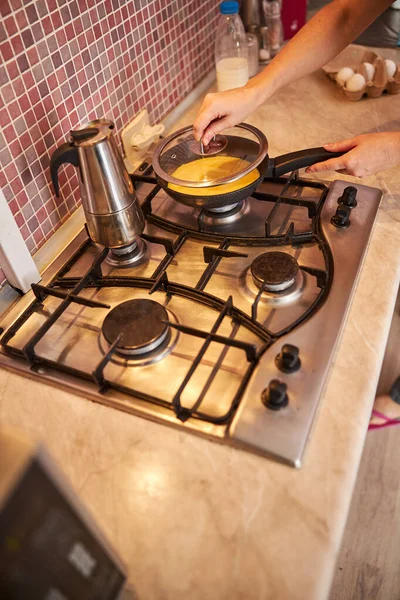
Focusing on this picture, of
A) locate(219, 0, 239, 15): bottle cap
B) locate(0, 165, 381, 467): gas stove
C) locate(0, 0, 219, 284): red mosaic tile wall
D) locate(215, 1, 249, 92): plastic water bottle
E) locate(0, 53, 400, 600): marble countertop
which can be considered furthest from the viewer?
locate(215, 1, 249, 92): plastic water bottle

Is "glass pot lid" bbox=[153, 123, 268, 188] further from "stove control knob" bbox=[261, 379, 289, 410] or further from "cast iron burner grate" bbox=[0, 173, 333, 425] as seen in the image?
"stove control knob" bbox=[261, 379, 289, 410]

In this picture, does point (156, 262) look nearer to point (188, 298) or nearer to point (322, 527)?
point (188, 298)

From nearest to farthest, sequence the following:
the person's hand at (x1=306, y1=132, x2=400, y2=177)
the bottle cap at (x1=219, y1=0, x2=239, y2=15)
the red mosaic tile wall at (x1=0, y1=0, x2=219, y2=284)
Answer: the red mosaic tile wall at (x1=0, y1=0, x2=219, y2=284)
the person's hand at (x1=306, y1=132, x2=400, y2=177)
the bottle cap at (x1=219, y1=0, x2=239, y2=15)

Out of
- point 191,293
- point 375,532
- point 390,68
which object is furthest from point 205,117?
point 375,532

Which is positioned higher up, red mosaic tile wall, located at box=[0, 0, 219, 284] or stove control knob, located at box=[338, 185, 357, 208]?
red mosaic tile wall, located at box=[0, 0, 219, 284]

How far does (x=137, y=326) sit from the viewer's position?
75 cm

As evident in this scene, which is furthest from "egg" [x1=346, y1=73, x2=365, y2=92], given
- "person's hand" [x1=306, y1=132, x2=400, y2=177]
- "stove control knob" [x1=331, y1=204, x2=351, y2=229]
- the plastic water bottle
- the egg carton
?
"stove control knob" [x1=331, y1=204, x2=351, y2=229]

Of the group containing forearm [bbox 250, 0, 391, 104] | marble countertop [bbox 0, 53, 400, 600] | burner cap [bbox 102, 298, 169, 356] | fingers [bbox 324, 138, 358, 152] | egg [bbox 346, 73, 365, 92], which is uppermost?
forearm [bbox 250, 0, 391, 104]

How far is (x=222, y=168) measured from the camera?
3.17 feet

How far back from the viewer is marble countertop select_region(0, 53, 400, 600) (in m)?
0.55

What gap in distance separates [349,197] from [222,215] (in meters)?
0.23

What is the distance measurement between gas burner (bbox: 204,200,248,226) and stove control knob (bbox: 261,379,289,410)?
39cm

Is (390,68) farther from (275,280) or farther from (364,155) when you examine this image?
(275,280)

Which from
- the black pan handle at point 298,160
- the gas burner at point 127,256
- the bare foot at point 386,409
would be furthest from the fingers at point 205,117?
the bare foot at point 386,409
